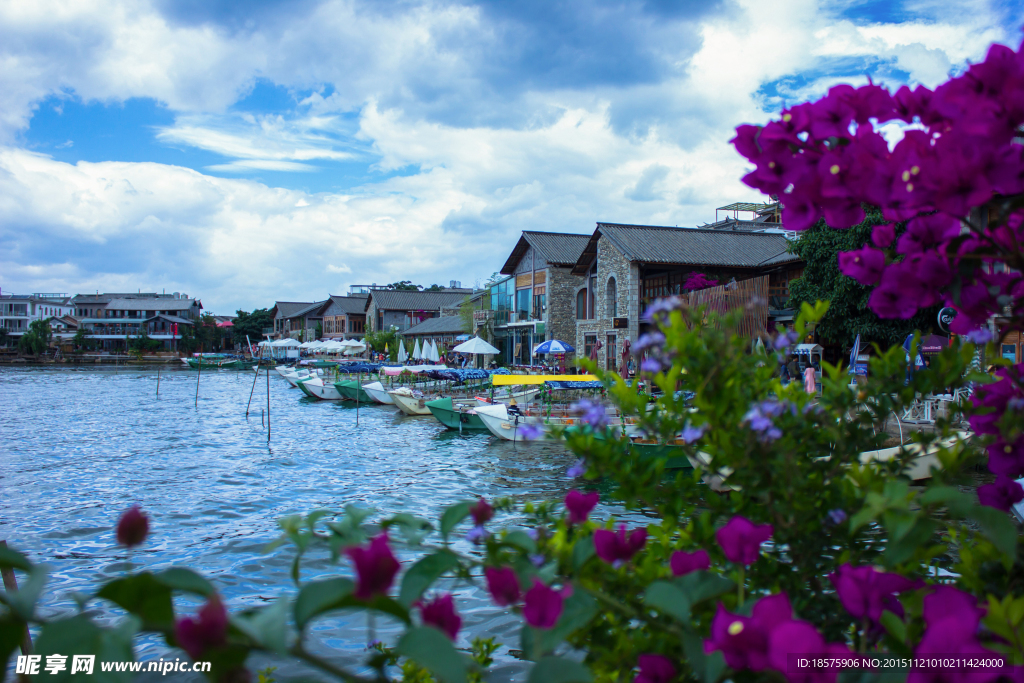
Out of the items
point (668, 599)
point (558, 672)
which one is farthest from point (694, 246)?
point (558, 672)

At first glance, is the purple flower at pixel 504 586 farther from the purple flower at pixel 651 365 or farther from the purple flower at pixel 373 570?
the purple flower at pixel 651 365

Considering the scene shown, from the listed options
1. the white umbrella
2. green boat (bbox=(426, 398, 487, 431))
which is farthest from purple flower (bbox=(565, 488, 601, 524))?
the white umbrella

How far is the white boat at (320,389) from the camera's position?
38750mm

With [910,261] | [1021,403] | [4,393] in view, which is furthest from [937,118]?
[4,393]

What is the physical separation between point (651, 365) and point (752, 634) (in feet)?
2.81

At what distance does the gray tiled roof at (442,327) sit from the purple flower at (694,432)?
4985 cm

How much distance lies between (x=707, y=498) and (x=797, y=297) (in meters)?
25.5

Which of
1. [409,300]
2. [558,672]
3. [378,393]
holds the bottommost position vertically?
[378,393]

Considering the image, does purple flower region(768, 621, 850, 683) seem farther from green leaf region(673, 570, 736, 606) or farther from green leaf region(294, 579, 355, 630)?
green leaf region(294, 579, 355, 630)

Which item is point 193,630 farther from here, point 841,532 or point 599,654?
point 841,532

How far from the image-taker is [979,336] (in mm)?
1900

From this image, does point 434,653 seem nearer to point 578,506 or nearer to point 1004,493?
point 578,506

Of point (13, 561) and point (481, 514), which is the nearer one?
point (13, 561)

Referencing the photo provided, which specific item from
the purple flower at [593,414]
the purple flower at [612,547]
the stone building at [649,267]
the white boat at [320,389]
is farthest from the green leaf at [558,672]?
the white boat at [320,389]
